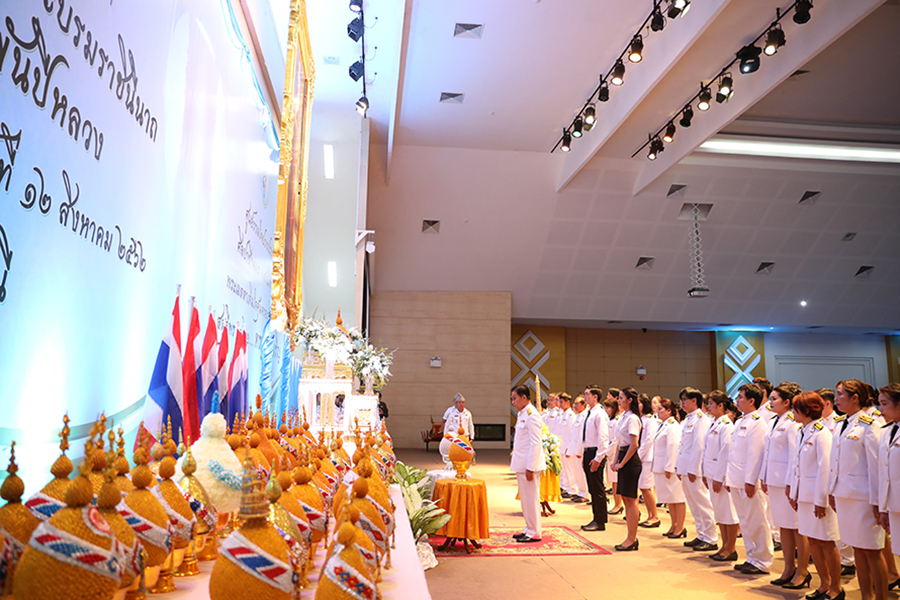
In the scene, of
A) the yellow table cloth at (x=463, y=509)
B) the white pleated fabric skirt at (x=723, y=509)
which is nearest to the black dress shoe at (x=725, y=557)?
the white pleated fabric skirt at (x=723, y=509)

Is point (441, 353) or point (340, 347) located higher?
point (441, 353)

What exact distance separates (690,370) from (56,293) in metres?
19.8

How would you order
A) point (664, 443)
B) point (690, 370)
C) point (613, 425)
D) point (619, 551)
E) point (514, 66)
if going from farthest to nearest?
1. point (690, 370)
2. point (514, 66)
3. point (613, 425)
4. point (664, 443)
5. point (619, 551)

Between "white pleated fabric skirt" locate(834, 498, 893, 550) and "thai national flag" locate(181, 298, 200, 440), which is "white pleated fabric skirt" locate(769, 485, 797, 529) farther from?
"thai national flag" locate(181, 298, 200, 440)

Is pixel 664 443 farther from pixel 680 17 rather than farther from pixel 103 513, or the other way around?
pixel 103 513

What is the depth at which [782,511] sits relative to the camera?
4.92 m

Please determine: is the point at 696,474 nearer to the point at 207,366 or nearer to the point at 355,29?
the point at 207,366

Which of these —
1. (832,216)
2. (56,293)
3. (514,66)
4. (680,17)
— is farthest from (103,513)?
(832,216)

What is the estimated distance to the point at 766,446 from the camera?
511 cm

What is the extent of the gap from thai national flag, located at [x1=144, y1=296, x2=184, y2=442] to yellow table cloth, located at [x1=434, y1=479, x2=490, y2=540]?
3106 millimetres

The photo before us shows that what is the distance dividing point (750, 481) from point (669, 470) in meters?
1.51

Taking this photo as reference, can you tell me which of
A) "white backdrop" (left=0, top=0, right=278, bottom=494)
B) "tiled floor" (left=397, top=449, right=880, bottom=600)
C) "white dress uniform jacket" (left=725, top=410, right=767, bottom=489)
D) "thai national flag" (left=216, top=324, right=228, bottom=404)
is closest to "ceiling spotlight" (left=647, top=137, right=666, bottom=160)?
"white dress uniform jacket" (left=725, top=410, right=767, bottom=489)

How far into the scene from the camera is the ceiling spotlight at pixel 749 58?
26.2ft

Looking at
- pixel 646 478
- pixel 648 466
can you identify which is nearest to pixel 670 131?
pixel 648 466
